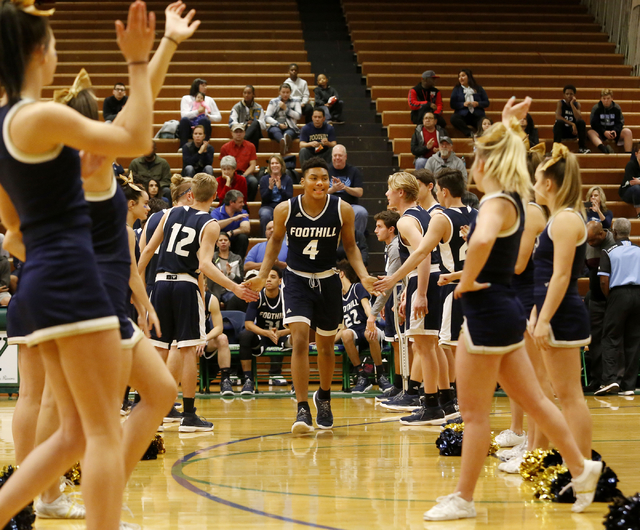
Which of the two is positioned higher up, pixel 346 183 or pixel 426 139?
Result: pixel 426 139

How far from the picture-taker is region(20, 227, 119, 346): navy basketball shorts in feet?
7.78

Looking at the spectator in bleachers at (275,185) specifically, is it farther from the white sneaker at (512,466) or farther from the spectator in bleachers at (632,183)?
the white sneaker at (512,466)

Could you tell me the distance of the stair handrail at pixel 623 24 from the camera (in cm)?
1623

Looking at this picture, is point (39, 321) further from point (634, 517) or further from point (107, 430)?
point (634, 517)

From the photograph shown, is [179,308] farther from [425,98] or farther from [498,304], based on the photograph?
[425,98]

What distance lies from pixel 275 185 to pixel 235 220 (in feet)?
3.37

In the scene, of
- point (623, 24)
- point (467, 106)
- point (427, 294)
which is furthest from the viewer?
point (623, 24)

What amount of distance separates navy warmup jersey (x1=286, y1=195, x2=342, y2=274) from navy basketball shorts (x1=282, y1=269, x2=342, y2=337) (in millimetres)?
93

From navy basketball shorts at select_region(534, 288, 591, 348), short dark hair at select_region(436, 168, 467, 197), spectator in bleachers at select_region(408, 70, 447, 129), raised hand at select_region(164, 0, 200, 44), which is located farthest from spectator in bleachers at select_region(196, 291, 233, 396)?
spectator in bleachers at select_region(408, 70, 447, 129)

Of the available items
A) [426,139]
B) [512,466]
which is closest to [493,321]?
[512,466]

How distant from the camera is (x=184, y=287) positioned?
6258 millimetres

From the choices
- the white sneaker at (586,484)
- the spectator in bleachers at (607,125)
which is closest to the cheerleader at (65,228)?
the white sneaker at (586,484)

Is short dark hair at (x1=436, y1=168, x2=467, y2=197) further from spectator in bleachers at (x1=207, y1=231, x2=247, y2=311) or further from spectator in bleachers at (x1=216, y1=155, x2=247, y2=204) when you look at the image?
spectator in bleachers at (x1=216, y1=155, x2=247, y2=204)

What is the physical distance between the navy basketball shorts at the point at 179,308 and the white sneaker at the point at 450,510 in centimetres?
315
